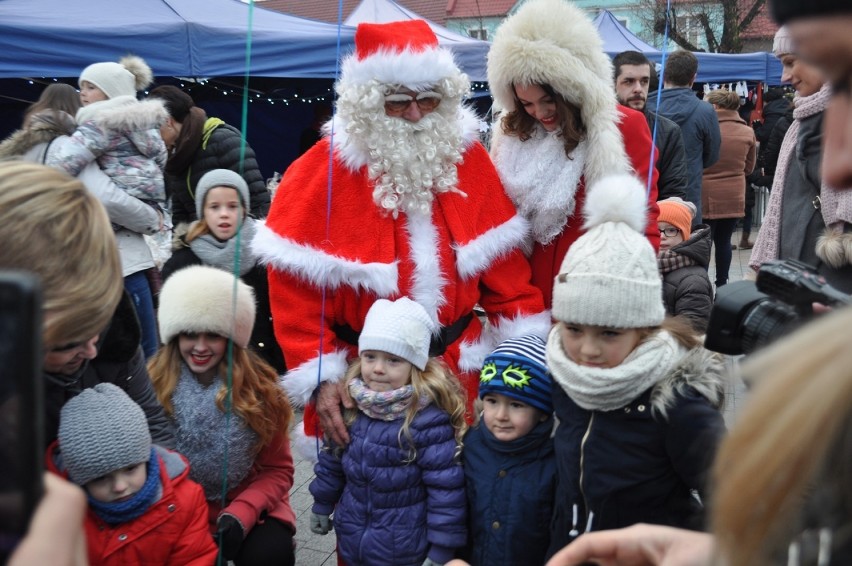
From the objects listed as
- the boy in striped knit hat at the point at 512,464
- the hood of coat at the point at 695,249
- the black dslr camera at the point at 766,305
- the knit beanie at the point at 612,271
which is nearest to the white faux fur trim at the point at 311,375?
the boy in striped knit hat at the point at 512,464

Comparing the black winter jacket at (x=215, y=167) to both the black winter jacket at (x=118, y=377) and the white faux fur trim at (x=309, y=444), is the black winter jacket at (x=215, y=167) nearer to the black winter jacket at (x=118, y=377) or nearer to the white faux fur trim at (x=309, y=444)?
the white faux fur trim at (x=309, y=444)

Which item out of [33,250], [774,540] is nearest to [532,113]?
[33,250]

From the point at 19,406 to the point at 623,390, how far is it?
163 cm

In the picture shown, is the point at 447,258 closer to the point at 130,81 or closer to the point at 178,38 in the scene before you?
the point at 130,81

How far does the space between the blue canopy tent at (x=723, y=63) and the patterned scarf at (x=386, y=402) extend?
9692mm

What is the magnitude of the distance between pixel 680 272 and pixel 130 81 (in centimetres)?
347

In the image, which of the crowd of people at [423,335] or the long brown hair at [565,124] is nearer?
the crowd of people at [423,335]

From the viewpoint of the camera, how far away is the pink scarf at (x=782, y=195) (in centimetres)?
290

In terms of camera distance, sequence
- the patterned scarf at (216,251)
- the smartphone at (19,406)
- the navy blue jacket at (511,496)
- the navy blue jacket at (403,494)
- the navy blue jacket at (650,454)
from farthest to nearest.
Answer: the patterned scarf at (216,251)
the navy blue jacket at (403,494)
the navy blue jacket at (511,496)
the navy blue jacket at (650,454)
the smartphone at (19,406)

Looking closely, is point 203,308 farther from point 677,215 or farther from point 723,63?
point 723,63

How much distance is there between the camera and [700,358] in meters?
2.19

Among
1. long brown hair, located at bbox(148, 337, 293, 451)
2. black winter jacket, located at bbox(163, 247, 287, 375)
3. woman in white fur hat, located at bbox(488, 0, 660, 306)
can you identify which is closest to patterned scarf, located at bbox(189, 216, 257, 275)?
black winter jacket, located at bbox(163, 247, 287, 375)

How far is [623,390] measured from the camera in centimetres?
215

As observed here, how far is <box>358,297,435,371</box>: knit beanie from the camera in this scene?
2.54 metres
